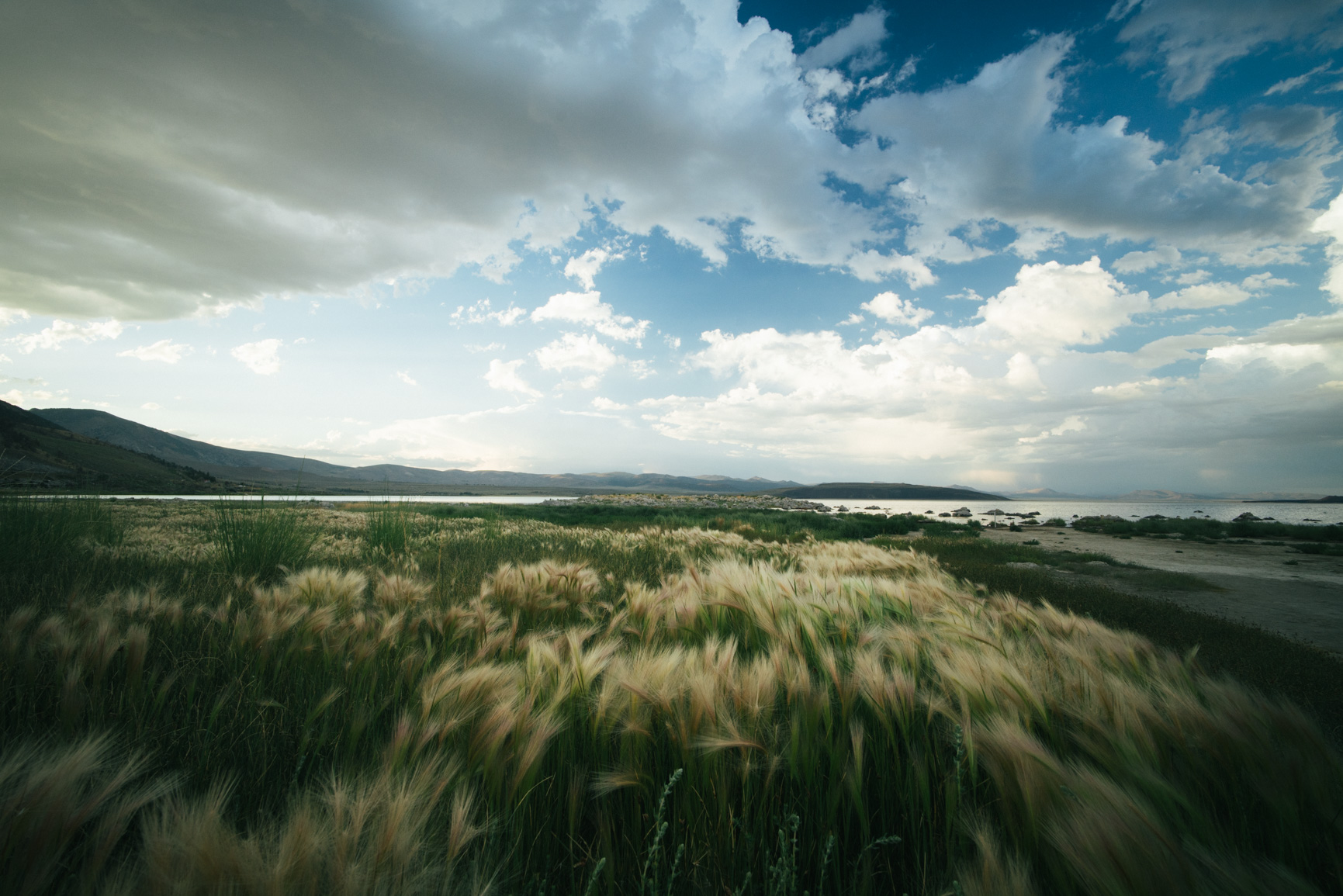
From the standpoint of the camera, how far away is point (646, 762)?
1276mm

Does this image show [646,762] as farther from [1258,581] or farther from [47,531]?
[1258,581]

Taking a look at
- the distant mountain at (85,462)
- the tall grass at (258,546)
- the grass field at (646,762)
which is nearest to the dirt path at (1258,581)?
the grass field at (646,762)

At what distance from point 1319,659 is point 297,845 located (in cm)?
529

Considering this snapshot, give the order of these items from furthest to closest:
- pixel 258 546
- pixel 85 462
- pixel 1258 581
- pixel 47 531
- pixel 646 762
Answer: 1. pixel 85 462
2. pixel 1258 581
3. pixel 47 531
4. pixel 258 546
5. pixel 646 762

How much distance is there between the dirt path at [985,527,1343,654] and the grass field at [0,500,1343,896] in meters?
3.98

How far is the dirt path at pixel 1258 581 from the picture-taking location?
4.36 metres

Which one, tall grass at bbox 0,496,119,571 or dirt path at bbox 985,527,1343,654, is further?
dirt path at bbox 985,527,1343,654

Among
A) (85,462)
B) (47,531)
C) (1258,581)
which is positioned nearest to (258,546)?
(47,531)

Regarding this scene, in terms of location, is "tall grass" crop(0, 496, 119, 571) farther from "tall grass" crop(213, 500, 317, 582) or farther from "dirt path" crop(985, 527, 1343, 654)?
"dirt path" crop(985, 527, 1343, 654)

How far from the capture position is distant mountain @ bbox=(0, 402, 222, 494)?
2584cm

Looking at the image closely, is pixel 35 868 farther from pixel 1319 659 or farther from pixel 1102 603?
pixel 1102 603

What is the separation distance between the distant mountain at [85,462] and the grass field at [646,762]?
86.7ft

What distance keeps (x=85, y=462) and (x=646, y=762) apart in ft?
209

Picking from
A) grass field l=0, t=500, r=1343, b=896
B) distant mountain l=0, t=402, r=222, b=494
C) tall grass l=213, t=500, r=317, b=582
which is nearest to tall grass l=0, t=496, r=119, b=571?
tall grass l=213, t=500, r=317, b=582
